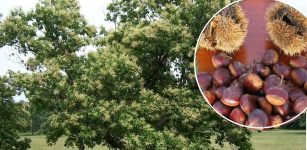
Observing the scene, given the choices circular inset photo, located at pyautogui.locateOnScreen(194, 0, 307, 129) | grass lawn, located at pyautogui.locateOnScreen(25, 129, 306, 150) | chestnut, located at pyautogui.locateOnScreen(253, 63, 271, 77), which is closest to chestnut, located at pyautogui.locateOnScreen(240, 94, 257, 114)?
circular inset photo, located at pyautogui.locateOnScreen(194, 0, 307, 129)

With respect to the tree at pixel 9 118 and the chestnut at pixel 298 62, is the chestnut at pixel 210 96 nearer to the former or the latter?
the chestnut at pixel 298 62


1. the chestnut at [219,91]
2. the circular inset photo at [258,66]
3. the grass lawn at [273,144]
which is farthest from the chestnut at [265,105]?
the grass lawn at [273,144]

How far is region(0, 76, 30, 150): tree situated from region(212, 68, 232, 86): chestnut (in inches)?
436

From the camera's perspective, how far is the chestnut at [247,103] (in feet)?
20.3

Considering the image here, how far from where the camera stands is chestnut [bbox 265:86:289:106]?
609cm

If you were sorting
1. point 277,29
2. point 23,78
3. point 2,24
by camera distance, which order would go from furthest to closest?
point 2,24 < point 23,78 < point 277,29

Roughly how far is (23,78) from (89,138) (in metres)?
2.82

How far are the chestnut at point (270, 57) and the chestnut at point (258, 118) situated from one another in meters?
0.62

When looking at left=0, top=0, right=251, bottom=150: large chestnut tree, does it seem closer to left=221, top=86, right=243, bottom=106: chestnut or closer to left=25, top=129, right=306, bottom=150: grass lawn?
left=221, top=86, right=243, bottom=106: chestnut

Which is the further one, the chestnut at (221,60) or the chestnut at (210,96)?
the chestnut at (210,96)

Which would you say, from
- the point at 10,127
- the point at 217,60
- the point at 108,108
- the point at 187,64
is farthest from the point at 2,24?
the point at 217,60

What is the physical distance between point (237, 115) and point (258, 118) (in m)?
0.28

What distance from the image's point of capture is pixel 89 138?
13938mm

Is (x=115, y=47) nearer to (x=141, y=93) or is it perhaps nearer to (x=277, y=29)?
(x=141, y=93)
